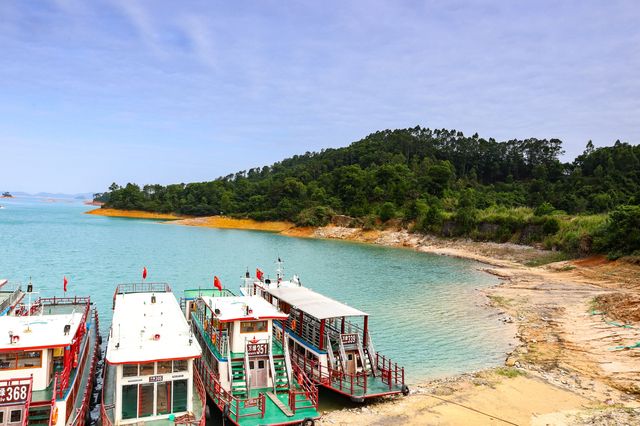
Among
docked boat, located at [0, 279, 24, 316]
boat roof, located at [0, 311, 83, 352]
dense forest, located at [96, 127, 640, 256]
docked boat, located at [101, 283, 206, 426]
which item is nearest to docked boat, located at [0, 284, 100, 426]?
boat roof, located at [0, 311, 83, 352]

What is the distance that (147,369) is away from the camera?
567 inches

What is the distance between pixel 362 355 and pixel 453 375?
18.0 feet

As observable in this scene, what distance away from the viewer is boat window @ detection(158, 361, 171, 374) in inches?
568

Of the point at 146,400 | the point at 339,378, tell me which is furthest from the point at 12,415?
the point at 339,378

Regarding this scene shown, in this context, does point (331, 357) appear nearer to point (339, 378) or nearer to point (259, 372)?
point (339, 378)

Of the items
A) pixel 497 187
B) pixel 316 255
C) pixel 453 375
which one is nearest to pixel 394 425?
pixel 453 375

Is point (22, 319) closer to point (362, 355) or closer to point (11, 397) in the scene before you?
point (11, 397)

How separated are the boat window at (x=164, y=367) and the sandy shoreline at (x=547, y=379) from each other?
18.8 feet

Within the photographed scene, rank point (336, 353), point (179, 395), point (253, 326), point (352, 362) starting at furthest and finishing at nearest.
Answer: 1. point (336, 353)
2. point (352, 362)
3. point (253, 326)
4. point (179, 395)

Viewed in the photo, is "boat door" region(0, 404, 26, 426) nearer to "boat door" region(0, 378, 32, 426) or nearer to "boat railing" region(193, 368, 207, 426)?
"boat door" region(0, 378, 32, 426)

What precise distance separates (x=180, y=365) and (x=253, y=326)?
Result: 3673 millimetres

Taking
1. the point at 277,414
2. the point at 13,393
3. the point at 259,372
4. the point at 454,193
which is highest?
the point at 454,193

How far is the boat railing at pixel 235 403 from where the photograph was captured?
1529 centimetres

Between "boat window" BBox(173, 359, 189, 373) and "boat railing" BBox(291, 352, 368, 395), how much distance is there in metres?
5.73
